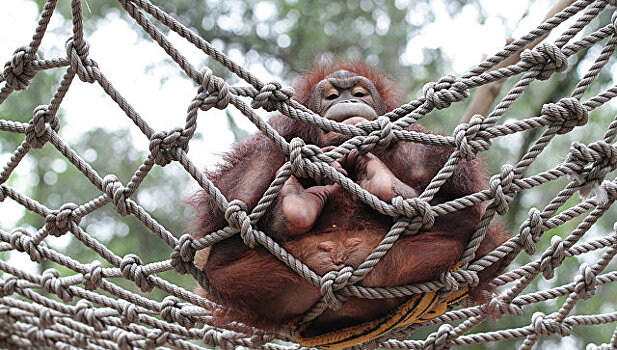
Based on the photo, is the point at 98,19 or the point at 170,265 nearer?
the point at 170,265

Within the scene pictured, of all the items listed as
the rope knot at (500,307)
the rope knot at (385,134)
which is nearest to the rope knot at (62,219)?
the rope knot at (385,134)

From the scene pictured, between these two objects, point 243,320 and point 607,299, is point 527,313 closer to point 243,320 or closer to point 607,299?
point 607,299

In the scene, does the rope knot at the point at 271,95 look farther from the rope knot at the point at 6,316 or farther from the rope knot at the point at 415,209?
the rope knot at the point at 6,316

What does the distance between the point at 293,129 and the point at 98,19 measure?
13.3 feet

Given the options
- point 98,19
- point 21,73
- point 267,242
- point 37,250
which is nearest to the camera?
point 267,242

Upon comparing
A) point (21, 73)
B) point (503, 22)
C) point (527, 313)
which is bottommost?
point (21, 73)

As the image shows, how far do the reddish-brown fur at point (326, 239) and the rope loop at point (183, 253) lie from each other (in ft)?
0.22

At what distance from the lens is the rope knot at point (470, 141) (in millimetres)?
1519

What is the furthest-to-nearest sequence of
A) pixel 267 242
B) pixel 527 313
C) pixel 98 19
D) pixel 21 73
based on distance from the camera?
pixel 98 19 < pixel 527 313 < pixel 21 73 < pixel 267 242

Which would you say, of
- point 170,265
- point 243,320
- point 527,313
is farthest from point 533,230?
point 527,313

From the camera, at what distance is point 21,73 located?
1.80 m

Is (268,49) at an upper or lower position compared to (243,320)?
upper

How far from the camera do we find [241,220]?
1.51 m

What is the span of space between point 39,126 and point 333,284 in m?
0.97
